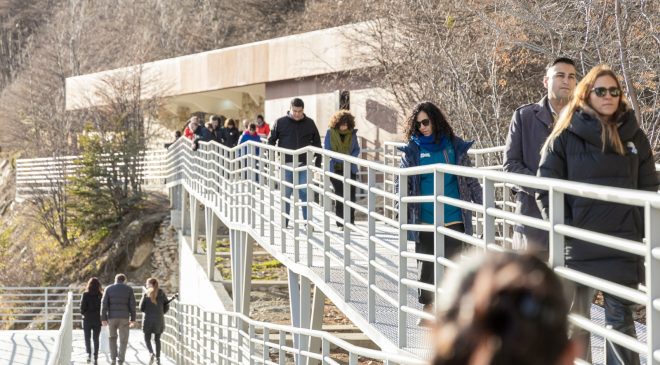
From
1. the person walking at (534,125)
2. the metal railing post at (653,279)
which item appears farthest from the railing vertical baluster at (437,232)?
the metal railing post at (653,279)

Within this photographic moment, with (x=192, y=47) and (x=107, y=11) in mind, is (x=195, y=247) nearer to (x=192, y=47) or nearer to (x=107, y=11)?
(x=192, y=47)

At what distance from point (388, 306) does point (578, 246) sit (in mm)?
4466

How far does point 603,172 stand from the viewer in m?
6.14

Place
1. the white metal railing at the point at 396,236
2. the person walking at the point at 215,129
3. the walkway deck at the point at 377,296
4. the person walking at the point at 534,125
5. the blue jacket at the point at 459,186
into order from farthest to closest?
1. the person walking at the point at 215,129
2. the blue jacket at the point at 459,186
3. the walkway deck at the point at 377,296
4. the person walking at the point at 534,125
5. the white metal railing at the point at 396,236

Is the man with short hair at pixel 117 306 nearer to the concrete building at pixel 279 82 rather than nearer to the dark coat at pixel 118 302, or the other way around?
the dark coat at pixel 118 302

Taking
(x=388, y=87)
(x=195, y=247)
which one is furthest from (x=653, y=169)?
(x=195, y=247)

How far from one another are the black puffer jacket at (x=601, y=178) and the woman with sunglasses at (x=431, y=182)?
2.36 metres

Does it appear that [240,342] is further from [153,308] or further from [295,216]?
[153,308]

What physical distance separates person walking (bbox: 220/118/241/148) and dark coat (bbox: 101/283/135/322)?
566cm

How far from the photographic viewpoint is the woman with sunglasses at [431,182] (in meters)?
8.85

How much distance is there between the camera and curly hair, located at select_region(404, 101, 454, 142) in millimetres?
9281

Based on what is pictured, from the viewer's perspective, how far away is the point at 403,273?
28.9ft

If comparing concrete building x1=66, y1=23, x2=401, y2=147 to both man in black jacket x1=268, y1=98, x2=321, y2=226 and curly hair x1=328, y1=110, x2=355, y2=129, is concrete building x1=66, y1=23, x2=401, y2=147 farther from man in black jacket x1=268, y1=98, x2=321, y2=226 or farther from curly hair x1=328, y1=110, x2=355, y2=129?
curly hair x1=328, y1=110, x2=355, y2=129

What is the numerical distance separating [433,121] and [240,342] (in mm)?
8255
